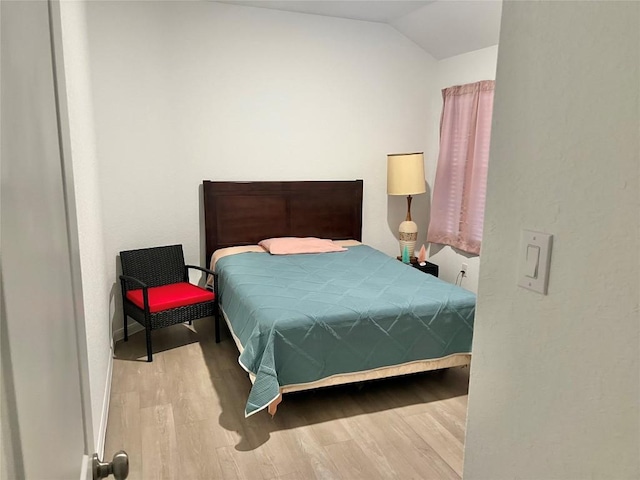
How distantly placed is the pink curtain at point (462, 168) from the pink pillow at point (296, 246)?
1106mm

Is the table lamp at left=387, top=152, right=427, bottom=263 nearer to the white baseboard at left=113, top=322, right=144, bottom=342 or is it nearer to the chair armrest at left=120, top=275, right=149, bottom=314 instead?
the chair armrest at left=120, top=275, right=149, bottom=314

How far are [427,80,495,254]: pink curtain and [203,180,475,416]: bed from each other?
2.99 feet

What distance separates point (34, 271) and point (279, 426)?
7.34 feet

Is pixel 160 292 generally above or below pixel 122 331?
above

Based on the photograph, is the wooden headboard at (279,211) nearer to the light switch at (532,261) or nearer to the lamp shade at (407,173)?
the lamp shade at (407,173)

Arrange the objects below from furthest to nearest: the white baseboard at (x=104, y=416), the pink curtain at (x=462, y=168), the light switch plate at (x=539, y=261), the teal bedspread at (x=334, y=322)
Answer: the pink curtain at (x=462, y=168) < the teal bedspread at (x=334, y=322) < the white baseboard at (x=104, y=416) < the light switch plate at (x=539, y=261)

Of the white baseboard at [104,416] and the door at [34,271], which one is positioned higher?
the door at [34,271]

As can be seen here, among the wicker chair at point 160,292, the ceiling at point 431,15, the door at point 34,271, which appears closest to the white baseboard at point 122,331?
the wicker chair at point 160,292

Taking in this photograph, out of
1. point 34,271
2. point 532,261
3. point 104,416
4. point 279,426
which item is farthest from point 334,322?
point 34,271

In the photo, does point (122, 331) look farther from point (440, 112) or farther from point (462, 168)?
point (440, 112)

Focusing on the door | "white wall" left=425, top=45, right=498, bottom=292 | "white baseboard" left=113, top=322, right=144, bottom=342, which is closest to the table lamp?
"white wall" left=425, top=45, right=498, bottom=292

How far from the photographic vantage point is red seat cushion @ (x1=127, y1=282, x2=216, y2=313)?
331 centimetres

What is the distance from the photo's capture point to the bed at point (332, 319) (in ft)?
8.23

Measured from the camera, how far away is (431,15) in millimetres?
3963
